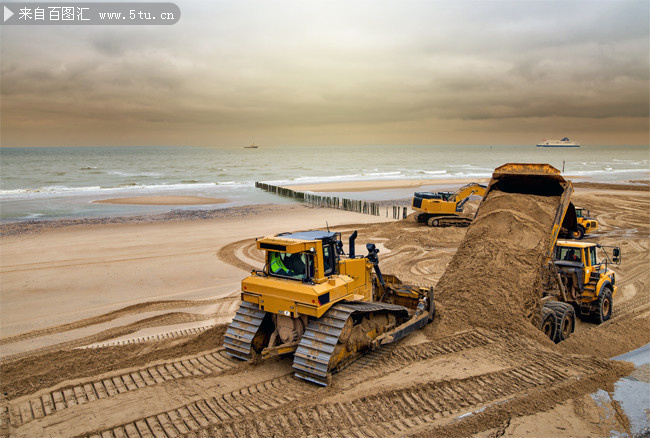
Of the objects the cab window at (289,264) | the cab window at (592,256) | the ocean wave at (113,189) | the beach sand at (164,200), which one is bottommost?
the beach sand at (164,200)

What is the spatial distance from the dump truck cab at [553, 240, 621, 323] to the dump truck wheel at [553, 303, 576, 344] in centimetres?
49

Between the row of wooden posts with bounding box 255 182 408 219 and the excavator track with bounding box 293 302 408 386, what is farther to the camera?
the row of wooden posts with bounding box 255 182 408 219

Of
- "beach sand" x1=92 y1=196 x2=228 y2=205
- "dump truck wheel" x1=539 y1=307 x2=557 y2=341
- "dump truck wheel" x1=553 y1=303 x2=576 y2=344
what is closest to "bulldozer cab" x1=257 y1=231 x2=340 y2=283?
"dump truck wheel" x1=539 y1=307 x2=557 y2=341

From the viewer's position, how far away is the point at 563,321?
9273 mm

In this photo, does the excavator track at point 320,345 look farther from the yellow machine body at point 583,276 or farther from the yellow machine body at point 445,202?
the yellow machine body at point 445,202

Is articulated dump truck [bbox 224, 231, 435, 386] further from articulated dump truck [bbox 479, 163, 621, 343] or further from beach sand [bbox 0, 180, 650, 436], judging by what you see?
articulated dump truck [bbox 479, 163, 621, 343]

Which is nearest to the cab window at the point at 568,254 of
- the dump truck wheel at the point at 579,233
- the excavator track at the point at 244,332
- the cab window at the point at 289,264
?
the cab window at the point at 289,264

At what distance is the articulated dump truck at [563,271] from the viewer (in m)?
9.41

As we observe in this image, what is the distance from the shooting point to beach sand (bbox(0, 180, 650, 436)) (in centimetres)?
590

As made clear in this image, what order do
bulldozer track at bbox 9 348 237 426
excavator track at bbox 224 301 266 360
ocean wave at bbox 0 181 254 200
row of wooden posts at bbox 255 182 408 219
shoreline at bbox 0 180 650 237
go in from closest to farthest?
bulldozer track at bbox 9 348 237 426
excavator track at bbox 224 301 266 360
shoreline at bbox 0 180 650 237
row of wooden posts at bbox 255 182 408 219
ocean wave at bbox 0 181 254 200

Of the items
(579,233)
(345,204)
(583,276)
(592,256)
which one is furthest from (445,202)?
(583,276)

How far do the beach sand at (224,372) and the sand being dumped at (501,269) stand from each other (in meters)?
0.35

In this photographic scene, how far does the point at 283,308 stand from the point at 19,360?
512 cm

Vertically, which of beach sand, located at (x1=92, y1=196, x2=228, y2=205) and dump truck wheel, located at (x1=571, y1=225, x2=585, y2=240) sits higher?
beach sand, located at (x1=92, y1=196, x2=228, y2=205)
